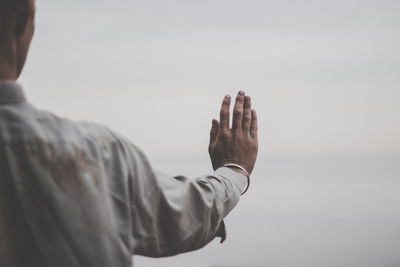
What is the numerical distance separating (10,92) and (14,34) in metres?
0.10

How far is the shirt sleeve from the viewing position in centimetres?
79

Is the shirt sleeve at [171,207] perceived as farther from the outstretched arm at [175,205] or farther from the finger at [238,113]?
the finger at [238,113]

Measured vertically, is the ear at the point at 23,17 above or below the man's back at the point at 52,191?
above

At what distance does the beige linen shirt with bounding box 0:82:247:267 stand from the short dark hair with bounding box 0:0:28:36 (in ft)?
0.30

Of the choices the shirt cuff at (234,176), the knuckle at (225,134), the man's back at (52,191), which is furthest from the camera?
the knuckle at (225,134)

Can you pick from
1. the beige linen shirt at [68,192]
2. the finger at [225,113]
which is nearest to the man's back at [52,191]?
the beige linen shirt at [68,192]

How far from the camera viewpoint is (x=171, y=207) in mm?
→ 821

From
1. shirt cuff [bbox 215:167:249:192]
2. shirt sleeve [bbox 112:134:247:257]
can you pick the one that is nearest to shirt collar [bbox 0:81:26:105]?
shirt sleeve [bbox 112:134:247:257]

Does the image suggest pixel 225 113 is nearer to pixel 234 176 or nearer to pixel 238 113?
pixel 238 113

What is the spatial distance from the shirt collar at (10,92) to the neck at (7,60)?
0.7 inches

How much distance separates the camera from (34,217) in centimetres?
71

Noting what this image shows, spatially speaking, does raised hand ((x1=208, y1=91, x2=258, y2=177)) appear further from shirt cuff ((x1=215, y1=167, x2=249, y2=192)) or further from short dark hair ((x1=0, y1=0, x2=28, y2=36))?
short dark hair ((x1=0, y1=0, x2=28, y2=36))

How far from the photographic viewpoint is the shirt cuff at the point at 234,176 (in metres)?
0.99

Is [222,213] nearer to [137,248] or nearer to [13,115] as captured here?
[137,248]
